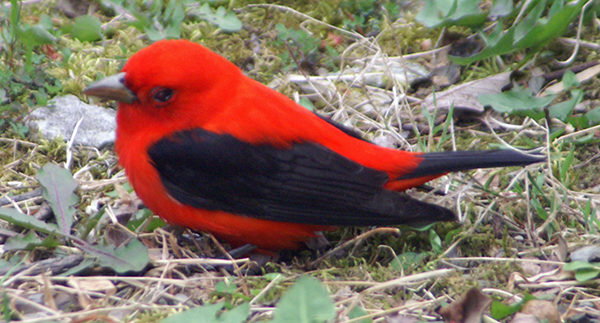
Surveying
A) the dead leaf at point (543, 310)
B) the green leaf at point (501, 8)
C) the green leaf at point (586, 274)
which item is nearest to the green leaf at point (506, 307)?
the dead leaf at point (543, 310)

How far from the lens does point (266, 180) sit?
319 centimetres

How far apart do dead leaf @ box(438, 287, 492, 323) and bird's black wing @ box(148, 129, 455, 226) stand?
1.96 feet

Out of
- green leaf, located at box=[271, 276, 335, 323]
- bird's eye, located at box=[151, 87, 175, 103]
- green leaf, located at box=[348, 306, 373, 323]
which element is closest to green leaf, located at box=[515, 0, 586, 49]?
bird's eye, located at box=[151, 87, 175, 103]

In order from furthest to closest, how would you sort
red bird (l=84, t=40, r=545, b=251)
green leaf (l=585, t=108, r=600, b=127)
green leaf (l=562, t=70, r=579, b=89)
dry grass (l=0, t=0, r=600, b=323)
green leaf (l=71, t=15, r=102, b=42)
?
green leaf (l=71, t=15, r=102, b=42) → green leaf (l=562, t=70, r=579, b=89) → green leaf (l=585, t=108, r=600, b=127) → red bird (l=84, t=40, r=545, b=251) → dry grass (l=0, t=0, r=600, b=323)

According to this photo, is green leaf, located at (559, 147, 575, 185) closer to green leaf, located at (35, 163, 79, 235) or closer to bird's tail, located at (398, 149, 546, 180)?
bird's tail, located at (398, 149, 546, 180)

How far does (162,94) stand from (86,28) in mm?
1811

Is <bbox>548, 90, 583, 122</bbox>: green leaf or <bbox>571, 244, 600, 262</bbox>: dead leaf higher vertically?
<bbox>548, 90, 583, 122</bbox>: green leaf

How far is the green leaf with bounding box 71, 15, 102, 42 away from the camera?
461cm

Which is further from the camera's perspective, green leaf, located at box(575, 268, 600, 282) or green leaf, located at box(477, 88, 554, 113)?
green leaf, located at box(477, 88, 554, 113)

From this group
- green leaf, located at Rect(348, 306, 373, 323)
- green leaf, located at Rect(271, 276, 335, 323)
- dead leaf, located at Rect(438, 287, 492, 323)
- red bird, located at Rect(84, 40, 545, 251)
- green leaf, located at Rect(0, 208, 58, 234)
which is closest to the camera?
green leaf, located at Rect(271, 276, 335, 323)

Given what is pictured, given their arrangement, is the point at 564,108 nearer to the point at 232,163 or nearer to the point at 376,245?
the point at 376,245

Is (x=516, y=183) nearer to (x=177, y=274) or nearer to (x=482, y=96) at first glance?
(x=482, y=96)

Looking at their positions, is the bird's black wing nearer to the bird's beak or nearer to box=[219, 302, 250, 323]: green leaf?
the bird's beak

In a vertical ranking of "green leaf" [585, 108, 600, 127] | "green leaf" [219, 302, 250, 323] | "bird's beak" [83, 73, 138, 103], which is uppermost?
"green leaf" [585, 108, 600, 127]
